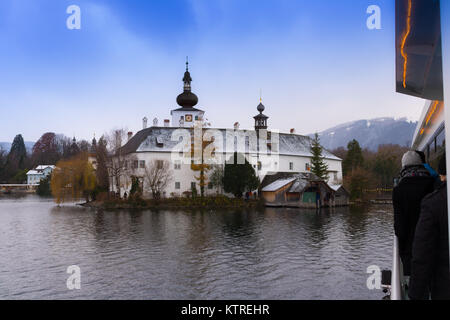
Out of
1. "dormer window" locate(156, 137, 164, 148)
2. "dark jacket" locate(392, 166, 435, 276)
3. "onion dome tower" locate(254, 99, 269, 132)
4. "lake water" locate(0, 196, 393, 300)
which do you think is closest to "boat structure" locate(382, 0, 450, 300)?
"dark jacket" locate(392, 166, 435, 276)

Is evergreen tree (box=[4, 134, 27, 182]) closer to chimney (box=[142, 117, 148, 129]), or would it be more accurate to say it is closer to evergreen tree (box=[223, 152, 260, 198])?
chimney (box=[142, 117, 148, 129])

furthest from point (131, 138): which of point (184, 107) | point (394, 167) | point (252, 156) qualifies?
point (394, 167)

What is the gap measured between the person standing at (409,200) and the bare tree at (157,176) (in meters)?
35.0

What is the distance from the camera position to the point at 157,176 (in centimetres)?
3900

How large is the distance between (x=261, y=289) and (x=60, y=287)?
4616 mm

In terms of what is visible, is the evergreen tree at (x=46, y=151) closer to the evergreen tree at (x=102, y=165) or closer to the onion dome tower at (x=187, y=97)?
the onion dome tower at (x=187, y=97)

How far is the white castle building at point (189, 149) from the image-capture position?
42062 millimetres

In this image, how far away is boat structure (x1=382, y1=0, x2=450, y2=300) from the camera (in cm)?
277

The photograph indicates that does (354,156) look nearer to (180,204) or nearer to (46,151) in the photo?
(180,204)

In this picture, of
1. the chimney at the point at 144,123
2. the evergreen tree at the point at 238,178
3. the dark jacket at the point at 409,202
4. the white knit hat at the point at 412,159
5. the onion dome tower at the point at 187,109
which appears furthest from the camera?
the onion dome tower at the point at 187,109

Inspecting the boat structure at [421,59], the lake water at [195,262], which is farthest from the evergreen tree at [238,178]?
the boat structure at [421,59]

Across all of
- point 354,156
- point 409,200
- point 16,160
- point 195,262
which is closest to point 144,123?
point 354,156

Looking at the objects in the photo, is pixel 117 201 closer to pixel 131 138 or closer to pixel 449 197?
pixel 131 138
